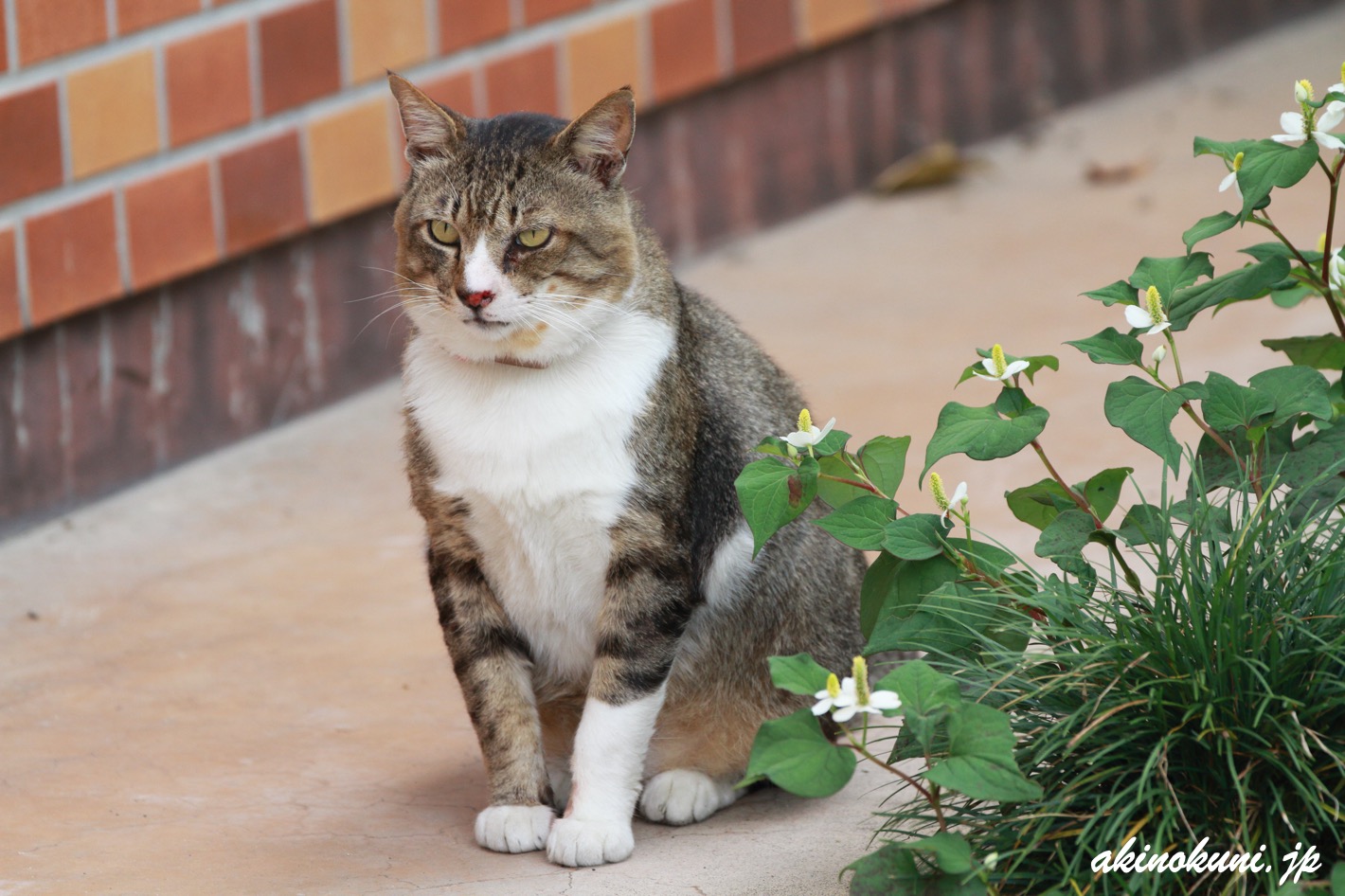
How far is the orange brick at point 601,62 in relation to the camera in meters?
5.91

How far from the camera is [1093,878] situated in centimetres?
236

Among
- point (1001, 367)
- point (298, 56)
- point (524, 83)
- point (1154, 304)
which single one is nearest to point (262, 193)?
point (298, 56)

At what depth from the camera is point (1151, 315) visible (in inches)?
109

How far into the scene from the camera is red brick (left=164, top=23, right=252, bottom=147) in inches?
A: 193

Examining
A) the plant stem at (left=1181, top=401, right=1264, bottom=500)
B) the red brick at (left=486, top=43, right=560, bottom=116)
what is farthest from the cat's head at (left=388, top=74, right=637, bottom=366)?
the red brick at (left=486, top=43, right=560, bottom=116)

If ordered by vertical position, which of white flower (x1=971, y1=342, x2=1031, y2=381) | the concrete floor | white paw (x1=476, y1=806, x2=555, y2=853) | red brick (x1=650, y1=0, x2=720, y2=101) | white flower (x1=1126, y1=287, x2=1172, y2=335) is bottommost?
the concrete floor

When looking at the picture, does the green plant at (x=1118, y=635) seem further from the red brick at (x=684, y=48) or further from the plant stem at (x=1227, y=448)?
the red brick at (x=684, y=48)

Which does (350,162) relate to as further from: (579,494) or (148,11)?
(579,494)

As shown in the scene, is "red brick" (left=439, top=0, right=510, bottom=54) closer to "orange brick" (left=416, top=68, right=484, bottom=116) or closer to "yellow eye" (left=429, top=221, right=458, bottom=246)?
"orange brick" (left=416, top=68, right=484, bottom=116)

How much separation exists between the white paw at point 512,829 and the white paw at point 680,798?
0.69 ft

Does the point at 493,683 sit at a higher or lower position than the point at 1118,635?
lower

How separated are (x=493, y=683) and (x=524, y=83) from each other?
3167mm

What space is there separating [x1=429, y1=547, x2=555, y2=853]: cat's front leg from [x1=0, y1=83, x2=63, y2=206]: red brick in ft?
6.92

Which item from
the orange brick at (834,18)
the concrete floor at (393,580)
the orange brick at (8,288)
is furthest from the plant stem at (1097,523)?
the orange brick at (834,18)
